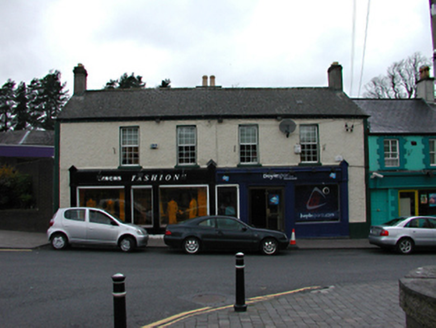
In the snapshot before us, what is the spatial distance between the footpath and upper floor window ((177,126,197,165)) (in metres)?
11.0

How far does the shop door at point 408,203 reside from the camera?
19.0m

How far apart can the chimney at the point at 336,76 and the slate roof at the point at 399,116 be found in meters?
1.93

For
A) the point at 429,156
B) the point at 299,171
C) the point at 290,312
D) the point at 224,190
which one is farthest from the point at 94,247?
the point at 429,156

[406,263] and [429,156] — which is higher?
[429,156]

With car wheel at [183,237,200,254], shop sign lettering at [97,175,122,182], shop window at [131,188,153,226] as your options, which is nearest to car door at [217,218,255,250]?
car wheel at [183,237,200,254]

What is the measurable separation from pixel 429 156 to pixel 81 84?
17.9 metres

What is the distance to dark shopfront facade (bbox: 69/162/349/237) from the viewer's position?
18.3 meters

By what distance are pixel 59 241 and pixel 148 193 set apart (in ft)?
16.7

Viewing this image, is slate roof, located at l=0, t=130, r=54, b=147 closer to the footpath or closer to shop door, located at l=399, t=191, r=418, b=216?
shop door, located at l=399, t=191, r=418, b=216

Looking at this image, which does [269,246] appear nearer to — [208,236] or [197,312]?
[208,236]

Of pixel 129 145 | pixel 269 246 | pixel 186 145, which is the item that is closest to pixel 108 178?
pixel 129 145

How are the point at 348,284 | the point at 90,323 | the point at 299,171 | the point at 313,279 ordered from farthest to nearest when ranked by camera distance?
1. the point at 299,171
2. the point at 313,279
3. the point at 348,284
4. the point at 90,323

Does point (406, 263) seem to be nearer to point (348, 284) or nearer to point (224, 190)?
point (348, 284)

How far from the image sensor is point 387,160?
19047mm
